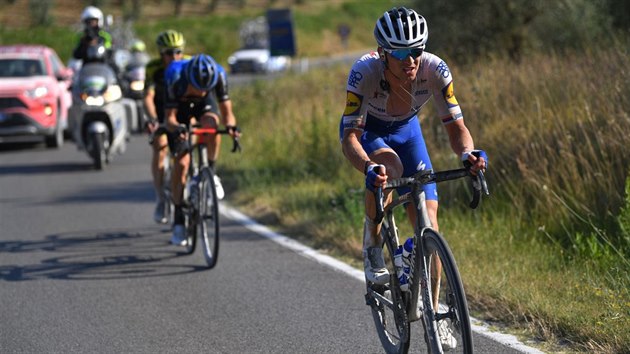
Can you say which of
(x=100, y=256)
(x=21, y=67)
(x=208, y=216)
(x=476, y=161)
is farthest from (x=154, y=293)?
(x=21, y=67)

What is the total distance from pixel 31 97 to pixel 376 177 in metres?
16.3

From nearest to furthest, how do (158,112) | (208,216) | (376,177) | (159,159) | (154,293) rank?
(376,177) → (154,293) → (208,216) → (159,159) → (158,112)

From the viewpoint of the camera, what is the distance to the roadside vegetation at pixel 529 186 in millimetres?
7434

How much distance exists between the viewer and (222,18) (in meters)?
79.9

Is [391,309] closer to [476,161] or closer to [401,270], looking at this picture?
[401,270]

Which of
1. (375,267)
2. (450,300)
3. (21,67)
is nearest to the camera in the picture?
(450,300)

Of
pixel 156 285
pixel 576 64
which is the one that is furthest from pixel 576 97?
pixel 156 285

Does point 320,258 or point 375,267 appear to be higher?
point 375,267

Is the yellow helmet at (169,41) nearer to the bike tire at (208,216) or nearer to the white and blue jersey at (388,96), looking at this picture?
the bike tire at (208,216)

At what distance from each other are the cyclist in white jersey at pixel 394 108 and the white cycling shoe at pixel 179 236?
4060mm

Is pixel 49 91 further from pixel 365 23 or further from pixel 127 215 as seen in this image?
pixel 365 23

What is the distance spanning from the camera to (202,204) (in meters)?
9.98

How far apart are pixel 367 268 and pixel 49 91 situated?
51.2 ft

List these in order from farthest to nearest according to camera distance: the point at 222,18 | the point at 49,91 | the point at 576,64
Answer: the point at 222,18 → the point at 49,91 → the point at 576,64
